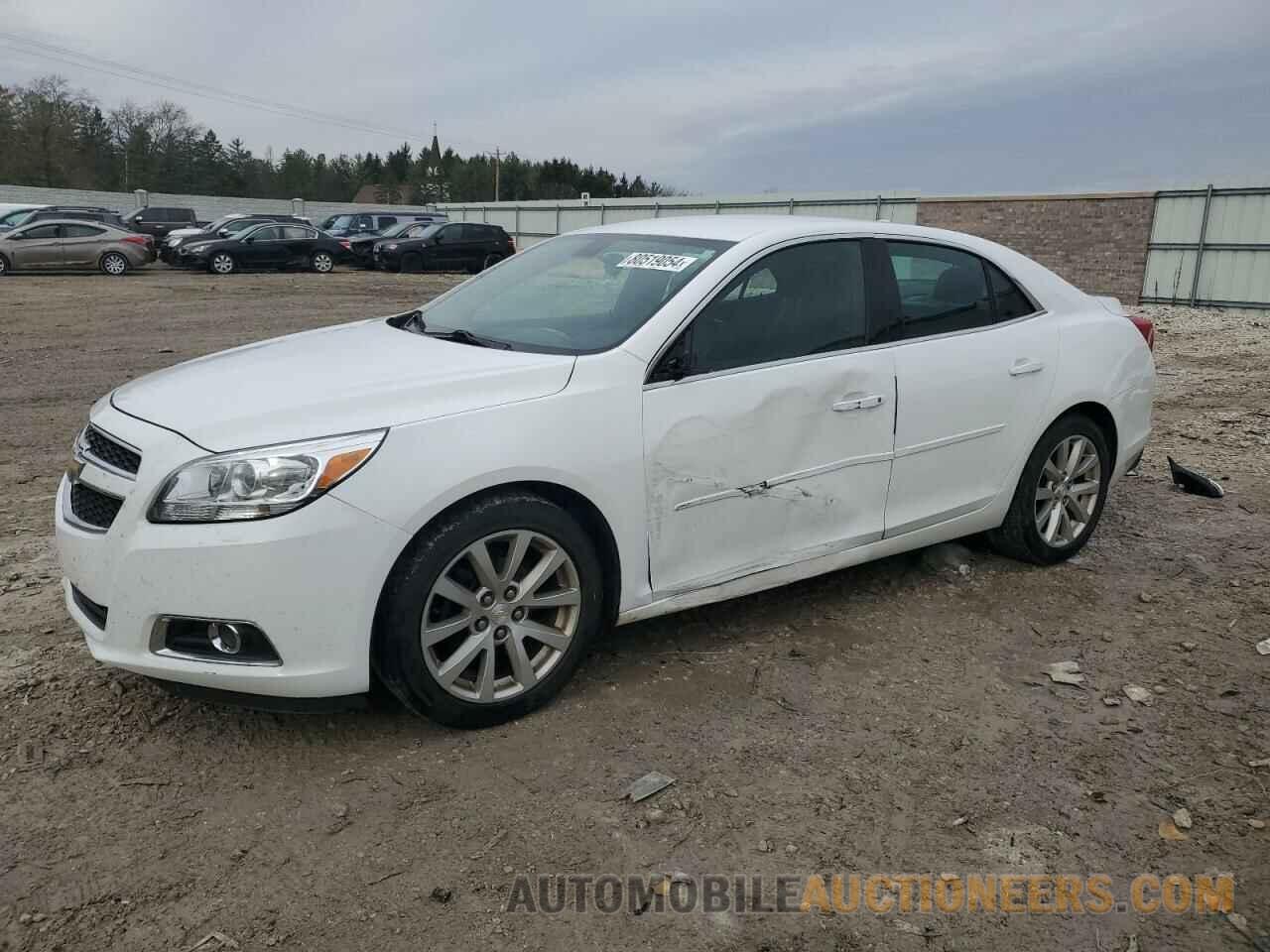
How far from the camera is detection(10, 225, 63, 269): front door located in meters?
22.1

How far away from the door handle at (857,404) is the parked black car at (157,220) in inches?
1328

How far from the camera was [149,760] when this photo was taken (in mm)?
3164

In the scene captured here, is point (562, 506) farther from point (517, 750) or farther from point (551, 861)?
point (551, 861)

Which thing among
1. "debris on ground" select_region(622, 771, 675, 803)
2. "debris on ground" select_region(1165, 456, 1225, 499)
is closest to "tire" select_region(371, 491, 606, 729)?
"debris on ground" select_region(622, 771, 675, 803)

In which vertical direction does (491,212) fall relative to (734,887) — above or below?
above

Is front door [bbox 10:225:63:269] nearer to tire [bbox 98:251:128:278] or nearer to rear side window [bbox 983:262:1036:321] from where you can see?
tire [bbox 98:251:128:278]

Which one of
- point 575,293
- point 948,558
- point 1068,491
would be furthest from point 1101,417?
point 575,293

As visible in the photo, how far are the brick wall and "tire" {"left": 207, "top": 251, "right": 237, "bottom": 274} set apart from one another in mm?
16900

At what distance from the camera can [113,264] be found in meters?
23.3

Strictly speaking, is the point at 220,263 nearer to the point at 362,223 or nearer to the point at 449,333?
the point at 362,223

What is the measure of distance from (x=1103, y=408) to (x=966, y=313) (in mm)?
1004

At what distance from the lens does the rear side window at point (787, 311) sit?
12.2ft

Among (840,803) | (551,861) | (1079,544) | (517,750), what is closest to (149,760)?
(517,750)

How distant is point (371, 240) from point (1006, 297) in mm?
27166
